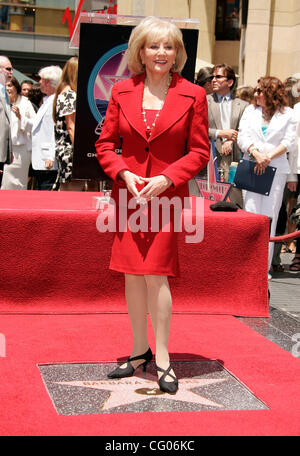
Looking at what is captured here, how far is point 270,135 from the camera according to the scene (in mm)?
8094

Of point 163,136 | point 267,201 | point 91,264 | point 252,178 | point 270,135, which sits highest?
point 163,136

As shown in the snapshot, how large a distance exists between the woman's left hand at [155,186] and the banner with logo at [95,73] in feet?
7.20

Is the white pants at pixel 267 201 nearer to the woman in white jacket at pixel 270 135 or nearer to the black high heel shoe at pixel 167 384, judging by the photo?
the woman in white jacket at pixel 270 135

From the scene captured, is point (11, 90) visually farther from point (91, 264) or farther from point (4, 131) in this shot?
point (91, 264)

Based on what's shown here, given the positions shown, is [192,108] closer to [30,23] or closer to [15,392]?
[15,392]

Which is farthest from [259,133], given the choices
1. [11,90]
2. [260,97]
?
[11,90]

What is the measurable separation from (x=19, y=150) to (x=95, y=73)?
3.69 metres

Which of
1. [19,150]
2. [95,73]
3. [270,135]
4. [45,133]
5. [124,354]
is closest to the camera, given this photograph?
[124,354]

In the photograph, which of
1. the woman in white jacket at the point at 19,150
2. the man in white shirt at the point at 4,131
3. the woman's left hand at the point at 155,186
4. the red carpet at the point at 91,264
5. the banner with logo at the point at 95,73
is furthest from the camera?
the woman in white jacket at the point at 19,150

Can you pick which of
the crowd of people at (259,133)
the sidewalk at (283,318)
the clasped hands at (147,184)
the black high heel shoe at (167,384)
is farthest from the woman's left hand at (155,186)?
the crowd of people at (259,133)

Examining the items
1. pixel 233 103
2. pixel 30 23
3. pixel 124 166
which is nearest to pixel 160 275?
pixel 124 166

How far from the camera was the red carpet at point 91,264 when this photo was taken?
5820 millimetres

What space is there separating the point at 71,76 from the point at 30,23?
81.2 feet

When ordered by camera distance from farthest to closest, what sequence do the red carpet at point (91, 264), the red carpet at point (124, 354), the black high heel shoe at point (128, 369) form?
the red carpet at point (91, 264) < the black high heel shoe at point (128, 369) < the red carpet at point (124, 354)
